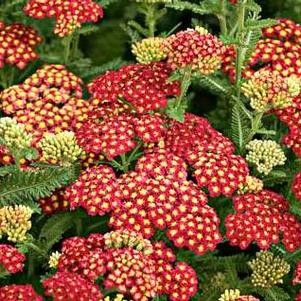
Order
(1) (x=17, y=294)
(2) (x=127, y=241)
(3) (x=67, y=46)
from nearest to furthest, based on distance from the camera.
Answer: (1) (x=17, y=294) < (2) (x=127, y=241) < (3) (x=67, y=46)

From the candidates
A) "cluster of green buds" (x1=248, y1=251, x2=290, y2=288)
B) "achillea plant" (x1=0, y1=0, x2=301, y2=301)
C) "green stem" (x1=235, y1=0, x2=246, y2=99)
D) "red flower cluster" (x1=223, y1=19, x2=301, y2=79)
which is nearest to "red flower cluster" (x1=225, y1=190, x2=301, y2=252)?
"achillea plant" (x1=0, y1=0, x2=301, y2=301)

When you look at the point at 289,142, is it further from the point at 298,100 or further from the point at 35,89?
the point at 35,89

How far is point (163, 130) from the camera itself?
4121mm

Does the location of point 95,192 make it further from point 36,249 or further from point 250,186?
point 250,186

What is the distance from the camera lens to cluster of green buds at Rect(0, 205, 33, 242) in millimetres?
3684

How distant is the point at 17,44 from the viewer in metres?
4.80

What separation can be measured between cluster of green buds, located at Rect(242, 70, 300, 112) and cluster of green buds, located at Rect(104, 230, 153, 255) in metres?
1.03

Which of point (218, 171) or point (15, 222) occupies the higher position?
point (218, 171)

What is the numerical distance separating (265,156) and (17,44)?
5.37 feet

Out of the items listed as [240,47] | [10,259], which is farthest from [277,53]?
[10,259]

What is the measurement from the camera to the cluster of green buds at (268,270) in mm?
3908

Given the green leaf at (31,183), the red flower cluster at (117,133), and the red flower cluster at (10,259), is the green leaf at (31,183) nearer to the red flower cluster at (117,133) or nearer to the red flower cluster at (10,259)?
the red flower cluster at (117,133)

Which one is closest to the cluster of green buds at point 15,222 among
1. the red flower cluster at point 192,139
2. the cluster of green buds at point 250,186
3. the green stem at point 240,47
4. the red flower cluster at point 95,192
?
the red flower cluster at point 95,192

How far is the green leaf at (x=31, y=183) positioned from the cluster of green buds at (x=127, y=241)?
466 millimetres
